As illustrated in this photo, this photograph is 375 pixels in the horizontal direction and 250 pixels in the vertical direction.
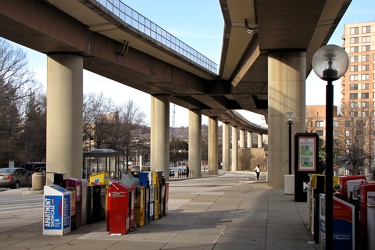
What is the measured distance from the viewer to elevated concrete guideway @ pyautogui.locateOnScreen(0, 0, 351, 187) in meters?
20.0

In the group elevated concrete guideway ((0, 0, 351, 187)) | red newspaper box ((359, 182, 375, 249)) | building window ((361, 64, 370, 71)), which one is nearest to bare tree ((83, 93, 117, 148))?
elevated concrete guideway ((0, 0, 351, 187))

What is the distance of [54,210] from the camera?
10.1 metres

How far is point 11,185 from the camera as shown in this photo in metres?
33.8

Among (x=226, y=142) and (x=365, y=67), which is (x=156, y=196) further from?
(x=365, y=67)

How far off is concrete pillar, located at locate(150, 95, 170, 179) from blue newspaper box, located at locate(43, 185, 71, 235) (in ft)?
126

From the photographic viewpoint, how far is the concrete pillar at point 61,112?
25125 millimetres

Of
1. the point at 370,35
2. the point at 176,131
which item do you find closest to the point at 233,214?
the point at 370,35

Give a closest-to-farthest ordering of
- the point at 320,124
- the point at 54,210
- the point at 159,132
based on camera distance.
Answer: the point at 54,210 → the point at 159,132 → the point at 320,124

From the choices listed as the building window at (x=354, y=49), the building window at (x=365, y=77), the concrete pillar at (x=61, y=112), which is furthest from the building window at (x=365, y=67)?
the concrete pillar at (x=61, y=112)

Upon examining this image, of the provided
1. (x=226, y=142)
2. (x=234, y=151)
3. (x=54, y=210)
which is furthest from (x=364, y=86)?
(x=54, y=210)

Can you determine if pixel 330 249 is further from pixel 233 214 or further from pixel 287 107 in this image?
pixel 287 107

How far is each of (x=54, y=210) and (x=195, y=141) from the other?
56.3 metres

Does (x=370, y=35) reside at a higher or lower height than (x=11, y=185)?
higher

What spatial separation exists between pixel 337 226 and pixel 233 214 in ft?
20.2
